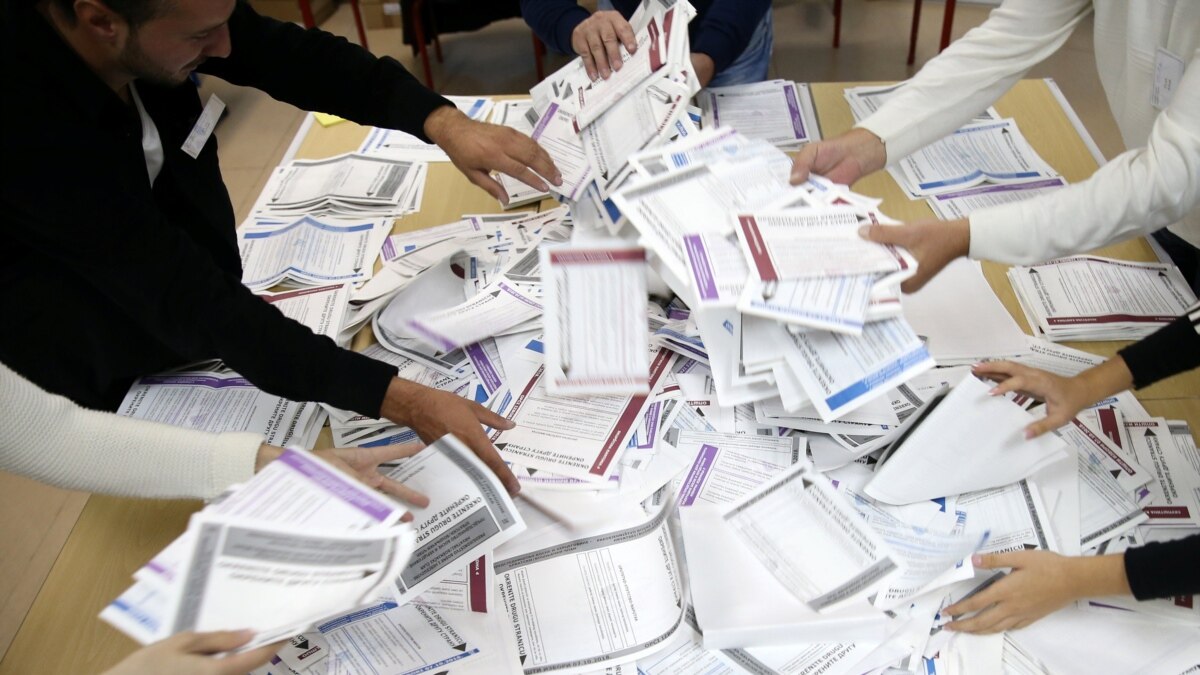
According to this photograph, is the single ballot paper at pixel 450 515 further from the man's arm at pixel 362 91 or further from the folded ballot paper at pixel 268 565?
the man's arm at pixel 362 91

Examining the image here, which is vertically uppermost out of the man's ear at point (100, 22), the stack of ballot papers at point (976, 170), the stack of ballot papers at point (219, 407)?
the man's ear at point (100, 22)

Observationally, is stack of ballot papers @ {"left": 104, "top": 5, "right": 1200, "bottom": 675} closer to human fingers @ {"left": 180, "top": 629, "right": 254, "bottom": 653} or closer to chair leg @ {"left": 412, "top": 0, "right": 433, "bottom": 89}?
human fingers @ {"left": 180, "top": 629, "right": 254, "bottom": 653}

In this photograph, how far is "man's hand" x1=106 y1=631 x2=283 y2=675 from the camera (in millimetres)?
660

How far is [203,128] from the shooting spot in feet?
4.21

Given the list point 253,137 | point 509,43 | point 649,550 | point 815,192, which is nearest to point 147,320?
point 649,550

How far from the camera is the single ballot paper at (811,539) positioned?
907 millimetres

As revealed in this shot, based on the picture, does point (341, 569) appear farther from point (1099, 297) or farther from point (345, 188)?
point (1099, 297)

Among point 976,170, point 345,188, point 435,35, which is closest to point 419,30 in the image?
point 435,35

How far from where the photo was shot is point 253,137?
10.3 ft

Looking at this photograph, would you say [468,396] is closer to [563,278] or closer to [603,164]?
[563,278]

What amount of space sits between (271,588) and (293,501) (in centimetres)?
9

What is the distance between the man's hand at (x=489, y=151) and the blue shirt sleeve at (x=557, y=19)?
0.33 m

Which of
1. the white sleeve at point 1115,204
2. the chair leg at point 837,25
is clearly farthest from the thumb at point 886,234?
the chair leg at point 837,25

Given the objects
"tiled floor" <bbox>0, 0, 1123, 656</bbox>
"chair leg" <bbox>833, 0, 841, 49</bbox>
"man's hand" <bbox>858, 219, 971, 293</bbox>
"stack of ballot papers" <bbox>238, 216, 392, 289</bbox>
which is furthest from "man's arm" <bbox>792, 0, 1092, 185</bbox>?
"chair leg" <bbox>833, 0, 841, 49</bbox>
